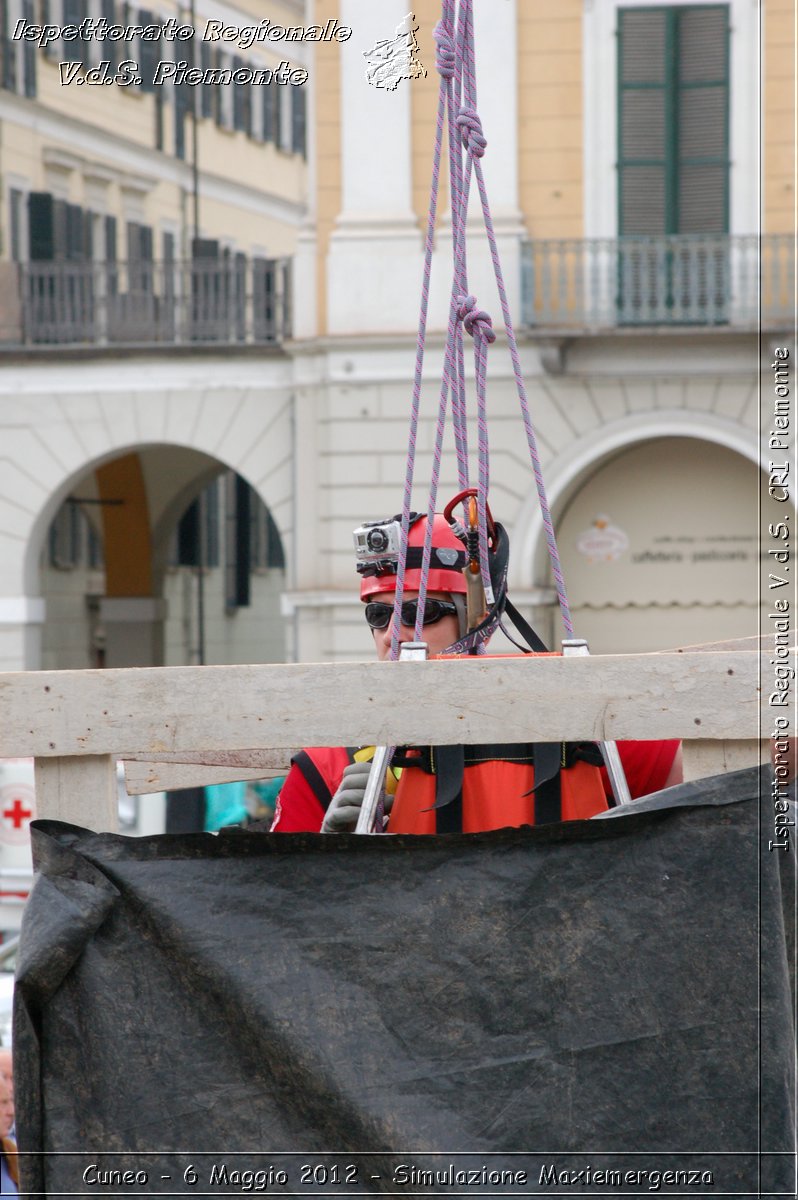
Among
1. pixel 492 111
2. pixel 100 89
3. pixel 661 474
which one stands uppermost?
pixel 100 89

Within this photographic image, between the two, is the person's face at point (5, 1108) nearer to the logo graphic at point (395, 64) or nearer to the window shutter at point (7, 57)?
the logo graphic at point (395, 64)

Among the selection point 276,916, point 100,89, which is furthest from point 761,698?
point 100,89

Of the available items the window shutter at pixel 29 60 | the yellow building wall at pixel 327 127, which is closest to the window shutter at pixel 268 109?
the window shutter at pixel 29 60

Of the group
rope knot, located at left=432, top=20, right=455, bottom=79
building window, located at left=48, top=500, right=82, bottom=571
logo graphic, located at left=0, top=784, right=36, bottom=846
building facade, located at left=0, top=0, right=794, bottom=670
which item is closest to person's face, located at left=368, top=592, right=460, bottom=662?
rope knot, located at left=432, top=20, right=455, bottom=79

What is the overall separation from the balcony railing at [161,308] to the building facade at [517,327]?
26 mm

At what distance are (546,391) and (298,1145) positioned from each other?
1327 cm

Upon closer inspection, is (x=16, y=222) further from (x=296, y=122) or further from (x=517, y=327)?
(x=517, y=327)

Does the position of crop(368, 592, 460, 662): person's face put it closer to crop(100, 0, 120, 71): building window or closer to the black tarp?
the black tarp

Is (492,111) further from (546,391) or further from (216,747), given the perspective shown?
(216,747)

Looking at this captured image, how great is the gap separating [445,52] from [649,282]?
1219cm

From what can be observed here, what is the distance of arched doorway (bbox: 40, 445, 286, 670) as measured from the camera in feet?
67.3

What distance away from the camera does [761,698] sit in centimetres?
207

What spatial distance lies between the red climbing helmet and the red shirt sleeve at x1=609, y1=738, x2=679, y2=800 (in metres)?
0.49

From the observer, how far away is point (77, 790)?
2.09 meters
